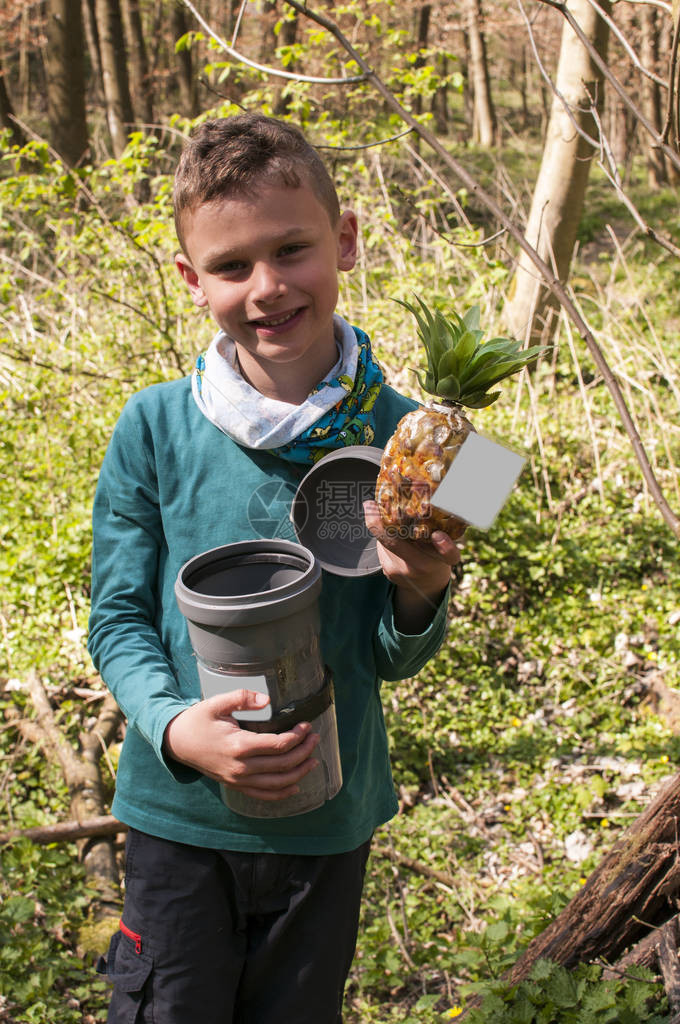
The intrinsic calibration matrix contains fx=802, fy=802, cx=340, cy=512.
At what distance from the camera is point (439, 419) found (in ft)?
4.21

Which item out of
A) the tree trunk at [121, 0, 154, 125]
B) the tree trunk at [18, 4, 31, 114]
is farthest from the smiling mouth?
the tree trunk at [18, 4, 31, 114]

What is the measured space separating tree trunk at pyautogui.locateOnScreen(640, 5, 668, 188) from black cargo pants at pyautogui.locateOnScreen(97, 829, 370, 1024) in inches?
521

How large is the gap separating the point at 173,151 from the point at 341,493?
14208 mm

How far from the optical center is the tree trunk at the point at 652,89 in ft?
44.3

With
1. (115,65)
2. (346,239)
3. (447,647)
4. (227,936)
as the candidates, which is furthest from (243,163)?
(115,65)

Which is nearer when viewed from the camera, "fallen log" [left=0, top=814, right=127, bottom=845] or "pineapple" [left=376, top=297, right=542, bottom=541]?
"pineapple" [left=376, top=297, right=542, bottom=541]

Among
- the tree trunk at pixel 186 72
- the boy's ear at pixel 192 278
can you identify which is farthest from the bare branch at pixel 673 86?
the tree trunk at pixel 186 72

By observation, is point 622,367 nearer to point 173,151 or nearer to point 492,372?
point 492,372

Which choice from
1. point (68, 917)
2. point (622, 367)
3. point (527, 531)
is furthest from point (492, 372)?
point (622, 367)

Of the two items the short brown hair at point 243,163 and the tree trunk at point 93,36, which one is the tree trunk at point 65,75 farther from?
the short brown hair at point 243,163

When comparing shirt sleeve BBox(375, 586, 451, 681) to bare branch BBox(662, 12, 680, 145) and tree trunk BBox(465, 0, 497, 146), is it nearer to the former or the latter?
bare branch BBox(662, 12, 680, 145)

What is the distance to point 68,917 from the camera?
8.86 ft

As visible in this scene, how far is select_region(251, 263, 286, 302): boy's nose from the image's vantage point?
152 cm

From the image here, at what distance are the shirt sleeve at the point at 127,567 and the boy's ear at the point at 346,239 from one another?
1.87 ft
